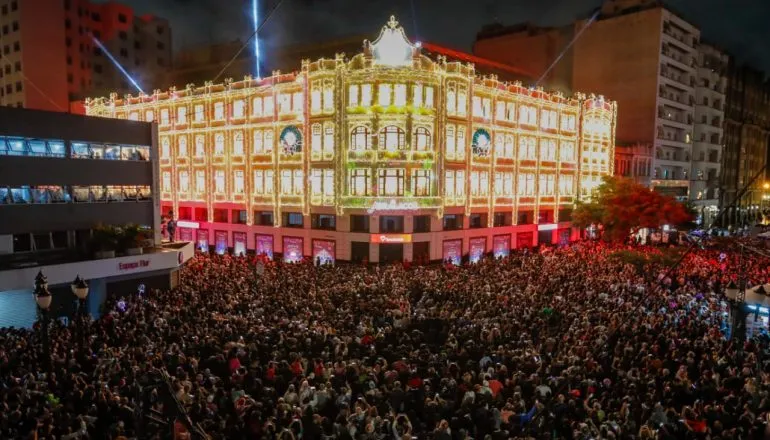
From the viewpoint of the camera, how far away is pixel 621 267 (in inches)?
1219

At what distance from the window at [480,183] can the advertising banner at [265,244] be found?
16429 millimetres

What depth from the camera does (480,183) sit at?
43.4 meters

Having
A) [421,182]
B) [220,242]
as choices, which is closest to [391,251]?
[421,182]

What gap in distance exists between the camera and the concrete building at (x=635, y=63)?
202 feet

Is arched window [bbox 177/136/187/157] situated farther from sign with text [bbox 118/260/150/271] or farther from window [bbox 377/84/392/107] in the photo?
sign with text [bbox 118/260/150/271]

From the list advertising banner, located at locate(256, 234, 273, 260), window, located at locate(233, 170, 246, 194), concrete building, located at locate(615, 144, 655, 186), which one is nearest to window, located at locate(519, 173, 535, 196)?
concrete building, located at locate(615, 144, 655, 186)

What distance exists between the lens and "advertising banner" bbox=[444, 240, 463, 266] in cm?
4112

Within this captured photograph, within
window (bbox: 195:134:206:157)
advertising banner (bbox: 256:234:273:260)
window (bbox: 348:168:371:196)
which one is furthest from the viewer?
window (bbox: 195:134:206:157)

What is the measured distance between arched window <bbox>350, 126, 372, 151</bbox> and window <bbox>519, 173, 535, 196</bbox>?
15.6 meters

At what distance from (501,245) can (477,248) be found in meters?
3.09

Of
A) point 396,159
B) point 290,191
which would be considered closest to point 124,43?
point 290,191

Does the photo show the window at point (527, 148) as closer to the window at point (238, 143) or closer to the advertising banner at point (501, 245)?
the advertising banner at point (501, 245)

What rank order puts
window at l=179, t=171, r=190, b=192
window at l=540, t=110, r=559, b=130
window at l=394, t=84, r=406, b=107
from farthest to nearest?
window at l=179, t=171, r=190, b=192 → window at l=540, t=110, r=559, b=130 → window at l=394, t=84, r=406, b=107

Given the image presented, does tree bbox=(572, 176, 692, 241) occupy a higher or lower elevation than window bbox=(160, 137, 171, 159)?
lower
